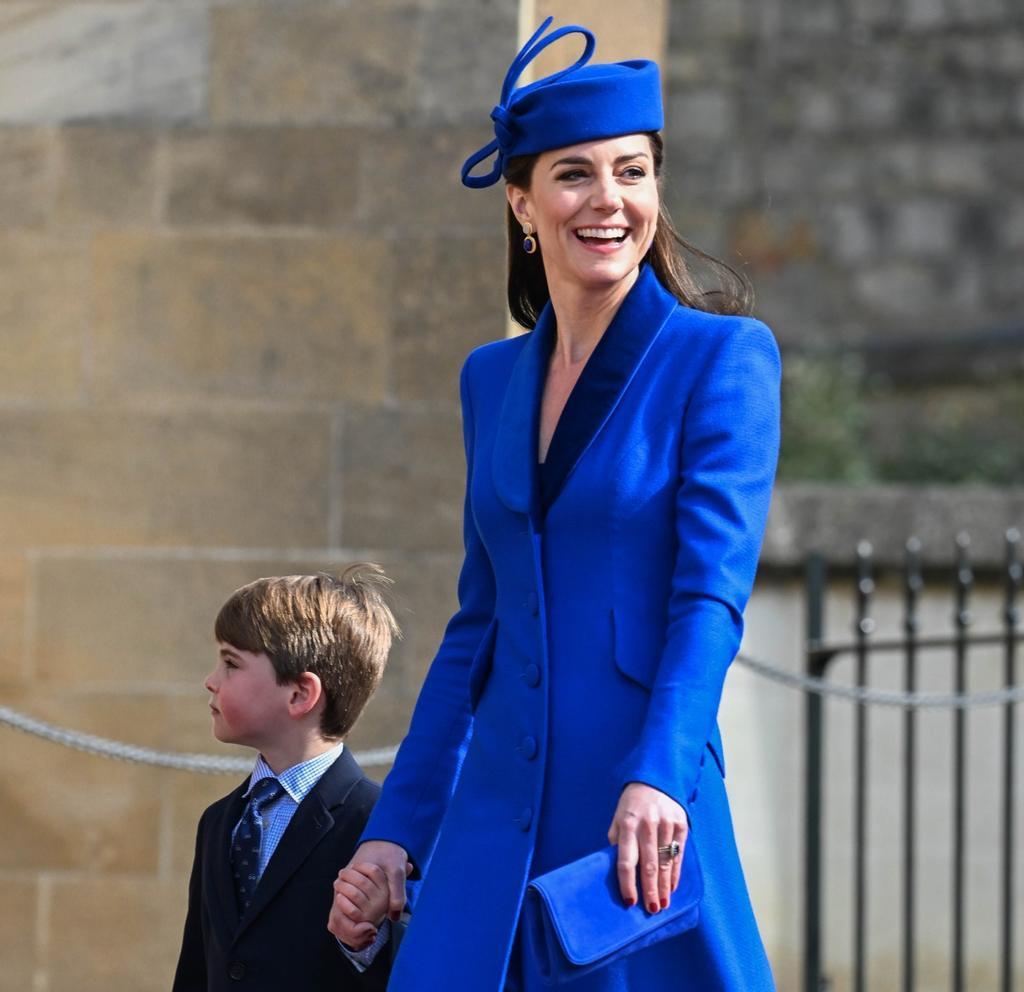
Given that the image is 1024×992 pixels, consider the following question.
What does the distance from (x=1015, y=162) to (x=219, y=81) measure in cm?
839

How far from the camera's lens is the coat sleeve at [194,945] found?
287 cm

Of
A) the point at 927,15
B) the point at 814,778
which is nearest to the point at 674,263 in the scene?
the point at 814,778

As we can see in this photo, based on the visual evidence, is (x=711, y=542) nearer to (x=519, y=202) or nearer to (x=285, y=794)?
(x=519, y=202)

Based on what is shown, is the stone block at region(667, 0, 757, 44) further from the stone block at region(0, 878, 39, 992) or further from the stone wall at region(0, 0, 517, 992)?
the stone block at region(0, 878, 39, 992)

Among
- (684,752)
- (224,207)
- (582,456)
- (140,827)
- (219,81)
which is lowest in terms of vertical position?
(140,827)

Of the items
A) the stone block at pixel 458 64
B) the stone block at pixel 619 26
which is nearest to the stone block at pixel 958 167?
the stone block at pixel 619 26

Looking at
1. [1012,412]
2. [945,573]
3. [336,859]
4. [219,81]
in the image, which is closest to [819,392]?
[1012,412]

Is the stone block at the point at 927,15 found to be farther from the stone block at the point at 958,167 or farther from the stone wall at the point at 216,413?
the stone wall at the point at 216,413

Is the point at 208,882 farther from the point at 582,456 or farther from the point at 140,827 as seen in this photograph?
the point at 140,827

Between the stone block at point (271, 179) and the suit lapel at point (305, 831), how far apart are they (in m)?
1.83

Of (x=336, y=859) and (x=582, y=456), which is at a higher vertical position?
(x=582, y=456)

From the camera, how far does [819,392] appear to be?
944 cm

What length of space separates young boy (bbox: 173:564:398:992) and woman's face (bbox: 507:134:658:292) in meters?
0.68

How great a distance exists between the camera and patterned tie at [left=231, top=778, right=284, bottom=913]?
9.14 ft
